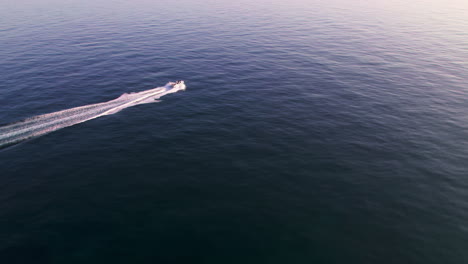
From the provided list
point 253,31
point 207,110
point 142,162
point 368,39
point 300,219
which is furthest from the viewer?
point 253,31

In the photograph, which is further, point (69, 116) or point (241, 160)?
point (69, 116)

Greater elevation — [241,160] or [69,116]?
[69,116]

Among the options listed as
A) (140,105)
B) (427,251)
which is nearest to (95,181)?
(140,105)

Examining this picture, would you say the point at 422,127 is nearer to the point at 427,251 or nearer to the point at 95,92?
the point at 427,251

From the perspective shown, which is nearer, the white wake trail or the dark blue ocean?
the dark blue ocean
